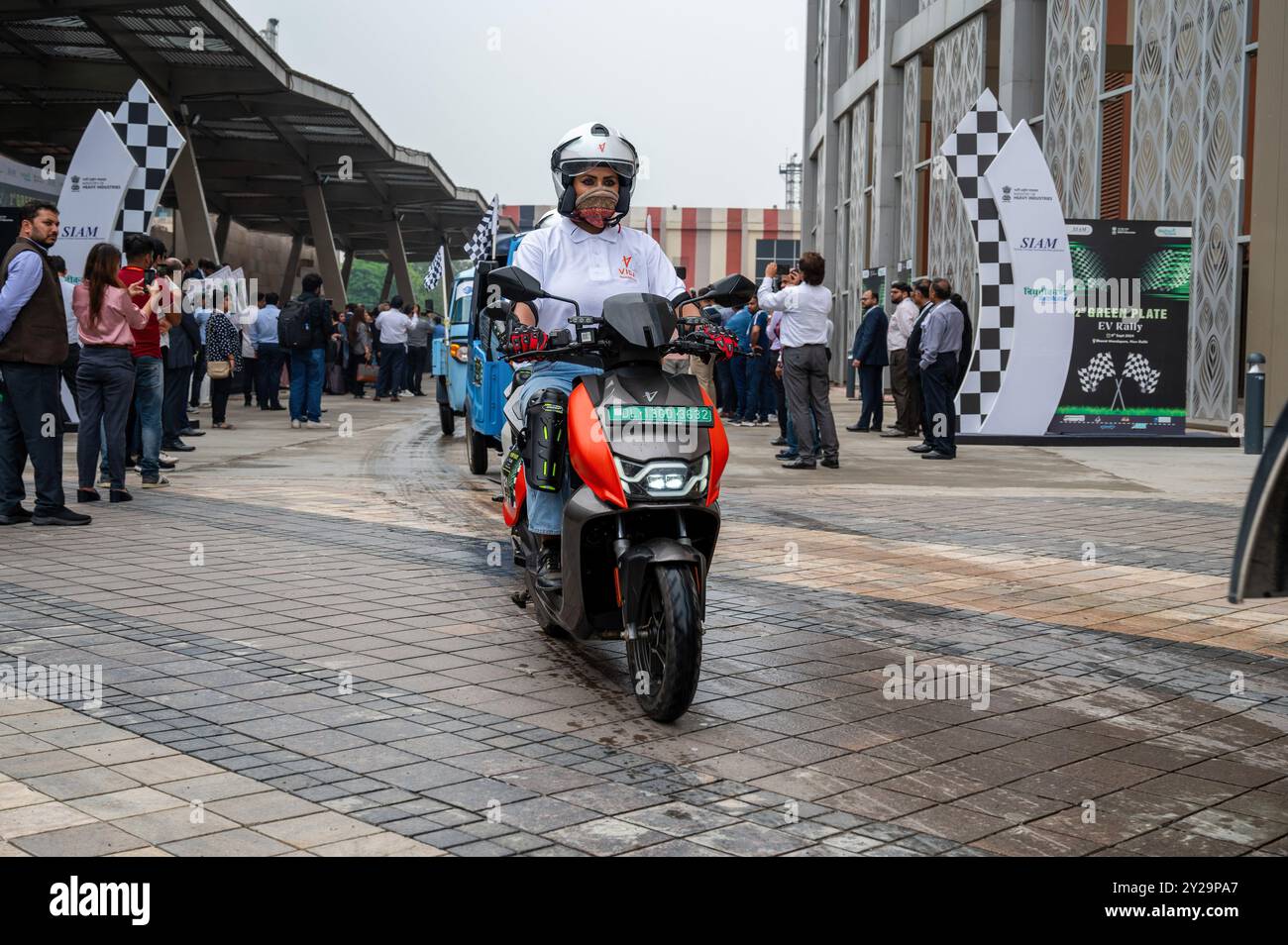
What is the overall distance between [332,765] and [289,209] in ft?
158

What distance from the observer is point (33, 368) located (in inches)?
345

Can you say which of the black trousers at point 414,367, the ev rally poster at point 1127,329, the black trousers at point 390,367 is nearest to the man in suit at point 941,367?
the ev rally poster at point 1127,329

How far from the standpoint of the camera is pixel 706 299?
4.89m

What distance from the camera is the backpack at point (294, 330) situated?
60.7 ft

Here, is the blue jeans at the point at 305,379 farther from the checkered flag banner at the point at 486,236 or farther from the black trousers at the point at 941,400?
the black trousers at the point at 941,400

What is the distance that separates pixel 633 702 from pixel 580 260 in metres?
1.81

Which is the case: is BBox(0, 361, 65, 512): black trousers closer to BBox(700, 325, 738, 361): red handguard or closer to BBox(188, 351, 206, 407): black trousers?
BBox(700, 325, 738, 361): red handguard

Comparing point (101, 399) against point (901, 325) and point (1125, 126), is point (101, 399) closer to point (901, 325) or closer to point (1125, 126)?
point (901, 325)

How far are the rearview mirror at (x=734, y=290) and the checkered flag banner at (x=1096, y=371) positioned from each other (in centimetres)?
1211

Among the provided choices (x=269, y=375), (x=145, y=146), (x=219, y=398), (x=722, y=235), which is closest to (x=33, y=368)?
(x=145, y=146)

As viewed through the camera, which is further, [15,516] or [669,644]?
[15,516]

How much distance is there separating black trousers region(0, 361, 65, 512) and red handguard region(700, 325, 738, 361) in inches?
207

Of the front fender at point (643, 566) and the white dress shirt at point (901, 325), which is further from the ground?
the white dress shirt at point (901, 325)
